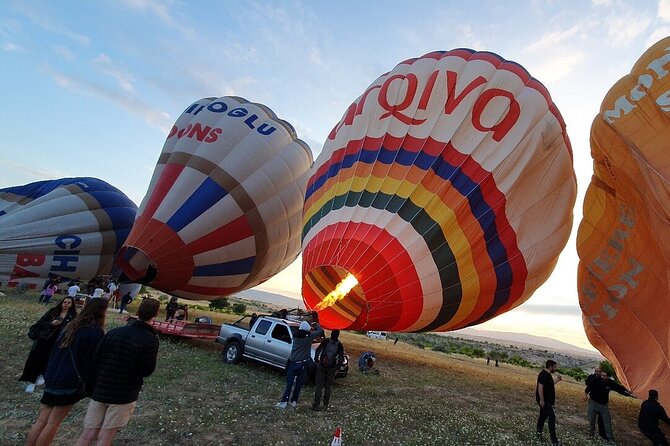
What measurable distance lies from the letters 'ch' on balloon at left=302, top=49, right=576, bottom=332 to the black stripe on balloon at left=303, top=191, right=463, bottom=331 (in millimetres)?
21

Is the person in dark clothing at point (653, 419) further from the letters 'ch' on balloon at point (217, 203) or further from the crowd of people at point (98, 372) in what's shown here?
the letters 'ch' on balloon at point (217, 203)

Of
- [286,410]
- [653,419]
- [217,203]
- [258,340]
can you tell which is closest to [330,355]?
[286,410]

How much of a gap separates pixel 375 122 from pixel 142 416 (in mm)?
7394

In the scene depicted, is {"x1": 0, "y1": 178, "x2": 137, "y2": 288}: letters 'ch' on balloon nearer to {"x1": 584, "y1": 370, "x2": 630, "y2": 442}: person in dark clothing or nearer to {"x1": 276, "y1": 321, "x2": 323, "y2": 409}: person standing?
{"x1": 276, "y1": 321, "x2": 323, "y2": 409}: person standing

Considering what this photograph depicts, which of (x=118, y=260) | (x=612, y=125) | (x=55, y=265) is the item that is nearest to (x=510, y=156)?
(x=612, y=125)

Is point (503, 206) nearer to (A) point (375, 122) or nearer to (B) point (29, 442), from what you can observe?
(A) point (375, 122)

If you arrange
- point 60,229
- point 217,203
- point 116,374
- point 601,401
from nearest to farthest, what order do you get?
point 116,374
point 601,401
point 217,203
point 60,229

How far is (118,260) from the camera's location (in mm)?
14727

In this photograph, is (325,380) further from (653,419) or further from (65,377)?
(653,419)

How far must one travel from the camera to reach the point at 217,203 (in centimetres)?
1509

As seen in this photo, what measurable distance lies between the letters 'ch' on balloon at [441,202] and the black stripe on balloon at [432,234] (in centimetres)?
2

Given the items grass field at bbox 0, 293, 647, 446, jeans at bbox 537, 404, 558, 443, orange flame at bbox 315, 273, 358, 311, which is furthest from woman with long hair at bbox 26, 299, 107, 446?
jeans at bbox 537, 404, 558, 443

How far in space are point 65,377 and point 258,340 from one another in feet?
21.8

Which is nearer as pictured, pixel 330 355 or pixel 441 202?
pixel 330 355
